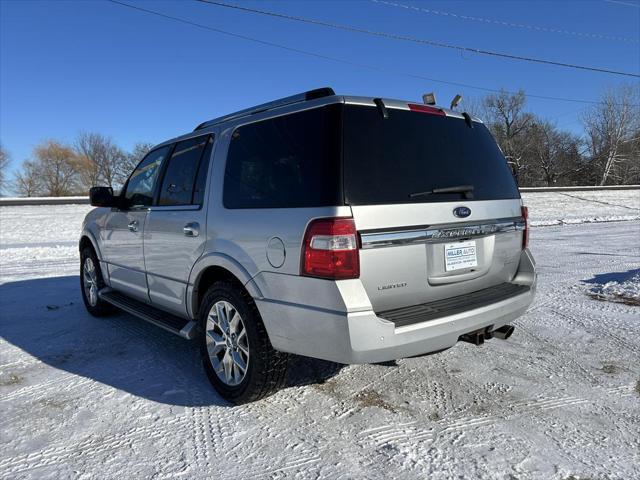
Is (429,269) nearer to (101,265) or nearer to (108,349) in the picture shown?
(108,349)

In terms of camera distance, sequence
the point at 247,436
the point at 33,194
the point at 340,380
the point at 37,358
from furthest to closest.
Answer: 1. the point at 33,194
2. the point at 37,358
3. the point at 340,380
4. the point at 247,436

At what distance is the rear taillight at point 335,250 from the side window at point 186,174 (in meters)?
1.38

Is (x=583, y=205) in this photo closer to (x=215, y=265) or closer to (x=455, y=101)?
(x=455, y=101)

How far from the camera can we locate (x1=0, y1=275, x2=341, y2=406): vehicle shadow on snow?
340cm

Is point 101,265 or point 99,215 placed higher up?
point 99,215

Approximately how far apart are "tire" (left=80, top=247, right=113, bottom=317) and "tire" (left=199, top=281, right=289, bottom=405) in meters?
2.49

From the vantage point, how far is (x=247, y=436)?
2.69 metres

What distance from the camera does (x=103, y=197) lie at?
4.56 metres

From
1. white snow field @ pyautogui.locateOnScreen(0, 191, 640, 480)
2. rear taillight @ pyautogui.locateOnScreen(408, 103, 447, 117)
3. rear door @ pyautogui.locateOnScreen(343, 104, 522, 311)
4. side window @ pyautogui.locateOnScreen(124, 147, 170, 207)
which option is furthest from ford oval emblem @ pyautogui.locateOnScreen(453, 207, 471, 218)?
side window @ pyautogui.locateOnScreen(124, 147, 170, 207)

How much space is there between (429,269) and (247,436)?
4.83ft

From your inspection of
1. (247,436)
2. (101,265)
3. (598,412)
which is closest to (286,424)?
(247,436)

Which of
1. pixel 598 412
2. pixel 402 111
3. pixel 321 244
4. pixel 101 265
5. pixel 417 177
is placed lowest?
pixel 598 412

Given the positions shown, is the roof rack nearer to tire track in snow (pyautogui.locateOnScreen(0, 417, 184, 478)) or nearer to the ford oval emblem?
the ford oval emblem

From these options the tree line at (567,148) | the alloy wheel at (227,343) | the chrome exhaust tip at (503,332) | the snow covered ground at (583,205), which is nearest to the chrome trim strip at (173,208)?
the alloy wheel at (227,343)
